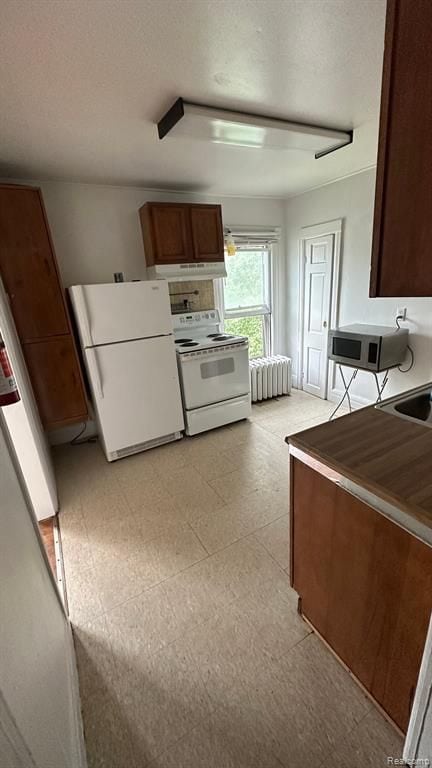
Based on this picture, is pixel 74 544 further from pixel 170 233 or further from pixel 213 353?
pixel 170 233

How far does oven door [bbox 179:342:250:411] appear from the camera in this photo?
3.01m

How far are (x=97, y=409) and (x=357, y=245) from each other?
3066mm

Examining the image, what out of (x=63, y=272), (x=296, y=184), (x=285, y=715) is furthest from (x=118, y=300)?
(x=285, y=715)

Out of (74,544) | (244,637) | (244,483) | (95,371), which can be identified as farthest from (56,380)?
(244,637)

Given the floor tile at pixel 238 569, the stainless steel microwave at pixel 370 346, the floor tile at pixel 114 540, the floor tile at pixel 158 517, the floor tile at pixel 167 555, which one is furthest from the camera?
the stainless steel microwave at pixel 370 346

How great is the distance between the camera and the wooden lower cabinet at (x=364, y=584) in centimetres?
90

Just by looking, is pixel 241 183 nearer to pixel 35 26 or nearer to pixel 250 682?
pixel 35 26

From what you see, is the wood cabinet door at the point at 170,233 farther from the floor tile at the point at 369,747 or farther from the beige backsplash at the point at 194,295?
the floor tile at the point at 369,747

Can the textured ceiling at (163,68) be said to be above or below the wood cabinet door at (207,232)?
above

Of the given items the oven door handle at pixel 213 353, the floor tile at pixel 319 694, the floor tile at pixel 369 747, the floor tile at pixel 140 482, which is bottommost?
the floor tile at pixel 369 747

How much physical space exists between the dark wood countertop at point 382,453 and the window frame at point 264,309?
9.07 feet

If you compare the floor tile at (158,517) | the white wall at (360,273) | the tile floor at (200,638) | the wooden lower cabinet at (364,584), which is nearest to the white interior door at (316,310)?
the white wall at (360,273)

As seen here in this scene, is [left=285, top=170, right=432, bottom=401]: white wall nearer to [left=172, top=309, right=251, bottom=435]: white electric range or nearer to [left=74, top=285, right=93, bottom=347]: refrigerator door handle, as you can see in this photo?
[left=172, top=309, right=251, bottom=435]: white electric range

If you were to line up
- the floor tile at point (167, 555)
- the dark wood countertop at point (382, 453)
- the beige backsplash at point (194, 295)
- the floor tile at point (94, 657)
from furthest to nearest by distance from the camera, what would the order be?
the beige backsplash at point (194, 295) < the floor tile at point (167, 555) < the floor tile at point (94, 657) < the dark wood countertop at point (382, 453)
